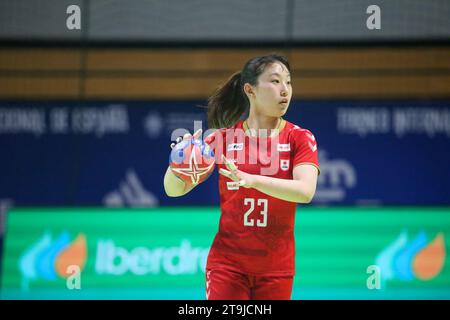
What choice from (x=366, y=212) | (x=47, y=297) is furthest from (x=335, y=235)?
(x=47, y=297)

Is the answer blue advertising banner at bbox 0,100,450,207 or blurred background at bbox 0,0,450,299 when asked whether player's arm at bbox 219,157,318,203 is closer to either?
blurred background at bbox 0,0,450,299

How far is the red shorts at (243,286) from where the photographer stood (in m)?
4.20

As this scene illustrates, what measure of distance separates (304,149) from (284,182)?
1.12ft

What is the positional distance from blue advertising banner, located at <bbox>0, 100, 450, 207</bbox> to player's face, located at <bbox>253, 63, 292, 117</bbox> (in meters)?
2.66

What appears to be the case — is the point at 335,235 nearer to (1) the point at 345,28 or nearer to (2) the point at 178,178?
(1) the point at 345,28

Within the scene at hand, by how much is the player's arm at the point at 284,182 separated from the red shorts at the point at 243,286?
1.63ft

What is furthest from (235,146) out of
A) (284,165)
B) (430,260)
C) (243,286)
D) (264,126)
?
(430,260)

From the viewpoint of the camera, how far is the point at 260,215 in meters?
4.28

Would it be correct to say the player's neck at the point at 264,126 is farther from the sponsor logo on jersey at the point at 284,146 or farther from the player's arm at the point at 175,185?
the player's arm at the point at 175,185

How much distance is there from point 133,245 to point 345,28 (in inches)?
111

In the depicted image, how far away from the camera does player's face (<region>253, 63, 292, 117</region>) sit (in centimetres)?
439

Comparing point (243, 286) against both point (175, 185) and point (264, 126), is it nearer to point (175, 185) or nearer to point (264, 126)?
point (175, 185)
